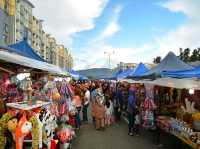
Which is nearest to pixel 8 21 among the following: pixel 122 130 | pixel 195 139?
pixel 122 130

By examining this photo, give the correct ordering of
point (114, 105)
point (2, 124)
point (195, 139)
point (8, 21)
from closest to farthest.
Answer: point (2, 124) → point (195, 139) → point (114, 105) → point (8, 21)

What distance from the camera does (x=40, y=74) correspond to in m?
13.5

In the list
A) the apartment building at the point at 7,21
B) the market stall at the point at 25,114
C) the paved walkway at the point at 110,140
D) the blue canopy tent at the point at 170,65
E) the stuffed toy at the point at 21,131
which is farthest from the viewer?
the apartment building at the point at 7,21

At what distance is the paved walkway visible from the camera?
410 inches

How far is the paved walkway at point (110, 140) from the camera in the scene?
410 inches

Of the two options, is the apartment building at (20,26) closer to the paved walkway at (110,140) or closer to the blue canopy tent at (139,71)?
the blue canopy tent at (139,71)

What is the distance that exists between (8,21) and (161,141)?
41721mm

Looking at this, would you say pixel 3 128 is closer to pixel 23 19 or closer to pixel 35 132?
pixel 35 132

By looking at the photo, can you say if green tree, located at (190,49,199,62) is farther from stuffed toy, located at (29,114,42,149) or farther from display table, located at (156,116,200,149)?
stuffed toy, located at (29,114,42,149)

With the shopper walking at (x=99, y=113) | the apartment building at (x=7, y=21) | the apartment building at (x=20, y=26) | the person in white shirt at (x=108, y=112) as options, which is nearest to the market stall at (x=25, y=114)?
the shopper walking at (x=99, y=113)

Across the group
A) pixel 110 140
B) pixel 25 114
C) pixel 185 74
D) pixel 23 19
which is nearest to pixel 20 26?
pixel 23 19

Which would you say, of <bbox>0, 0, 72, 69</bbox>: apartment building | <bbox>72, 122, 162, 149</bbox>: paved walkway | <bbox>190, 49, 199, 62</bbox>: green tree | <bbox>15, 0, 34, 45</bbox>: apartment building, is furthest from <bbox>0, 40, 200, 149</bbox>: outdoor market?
<bbox>15, 0, 34, 45</bbox>: apartment building

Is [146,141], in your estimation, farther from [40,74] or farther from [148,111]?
[40,74]

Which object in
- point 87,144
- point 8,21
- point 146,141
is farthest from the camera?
point 8,21
